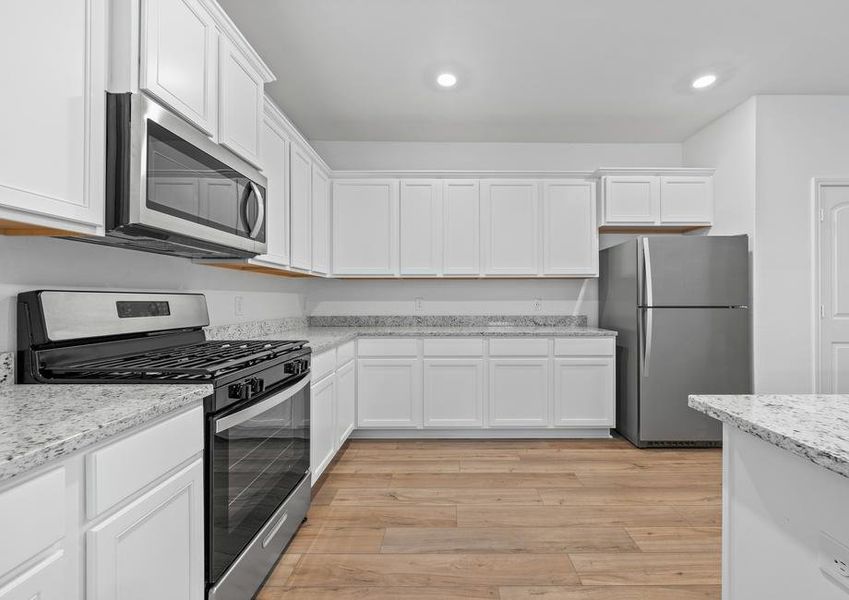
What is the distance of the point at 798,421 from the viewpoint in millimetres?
952

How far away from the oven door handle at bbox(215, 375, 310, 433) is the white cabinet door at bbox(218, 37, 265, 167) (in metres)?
1.09

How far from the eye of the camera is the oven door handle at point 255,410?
1397mm

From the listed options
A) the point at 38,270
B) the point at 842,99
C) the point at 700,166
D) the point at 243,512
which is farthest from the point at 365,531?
the point at 842,99

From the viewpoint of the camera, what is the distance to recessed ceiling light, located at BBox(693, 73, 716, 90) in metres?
3.14

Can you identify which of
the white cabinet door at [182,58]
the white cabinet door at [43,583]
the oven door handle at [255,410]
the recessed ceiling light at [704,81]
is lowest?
the white cabinet door at [43,583]

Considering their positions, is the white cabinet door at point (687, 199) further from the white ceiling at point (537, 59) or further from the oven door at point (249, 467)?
the oven door at point (249, 467)

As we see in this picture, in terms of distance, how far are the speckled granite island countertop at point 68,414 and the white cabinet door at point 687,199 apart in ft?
13.2

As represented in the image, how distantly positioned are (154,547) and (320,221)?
112 inches

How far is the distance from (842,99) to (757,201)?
110 centimetres

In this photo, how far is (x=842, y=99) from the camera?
3518mm

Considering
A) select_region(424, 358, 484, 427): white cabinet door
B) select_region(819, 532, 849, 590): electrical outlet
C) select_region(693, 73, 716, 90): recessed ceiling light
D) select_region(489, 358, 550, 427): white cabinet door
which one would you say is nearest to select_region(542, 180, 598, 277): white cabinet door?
select_region(489, 358, 550, 427): white cabinet door

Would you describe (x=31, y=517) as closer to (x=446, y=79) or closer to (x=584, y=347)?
(x=446, y=79)

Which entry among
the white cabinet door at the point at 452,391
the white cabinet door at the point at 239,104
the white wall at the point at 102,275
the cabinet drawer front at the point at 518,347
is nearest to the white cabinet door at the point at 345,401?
the white cabinet door at the point at 452,391

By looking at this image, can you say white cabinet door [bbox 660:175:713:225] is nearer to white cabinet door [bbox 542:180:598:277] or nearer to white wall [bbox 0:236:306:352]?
white cabinet door [bbox 542:180:598:277]
